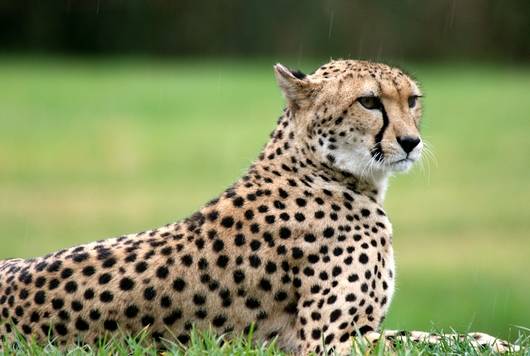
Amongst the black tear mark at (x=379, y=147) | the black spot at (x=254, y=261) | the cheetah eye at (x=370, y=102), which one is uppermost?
the cheetah eye at (x=370, y=102)

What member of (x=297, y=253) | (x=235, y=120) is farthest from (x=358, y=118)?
(x=235, y=120)

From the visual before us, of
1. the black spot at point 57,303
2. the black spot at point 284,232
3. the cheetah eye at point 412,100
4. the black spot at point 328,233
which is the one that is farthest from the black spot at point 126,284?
the cheetah eye at point 412,100

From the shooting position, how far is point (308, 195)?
176 inches

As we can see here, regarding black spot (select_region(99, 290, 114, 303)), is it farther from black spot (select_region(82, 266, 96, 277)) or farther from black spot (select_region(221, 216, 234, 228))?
black spot (select_region(221, 216, 234, 228))

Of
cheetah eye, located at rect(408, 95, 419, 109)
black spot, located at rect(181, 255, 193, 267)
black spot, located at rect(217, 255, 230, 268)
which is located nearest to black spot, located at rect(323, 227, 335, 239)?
black spot, located at rect(217, 255, 230, 268)

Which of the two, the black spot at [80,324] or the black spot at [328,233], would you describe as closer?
the black spot at [80,324]

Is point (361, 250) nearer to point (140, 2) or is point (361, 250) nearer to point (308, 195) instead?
point (308, 195)

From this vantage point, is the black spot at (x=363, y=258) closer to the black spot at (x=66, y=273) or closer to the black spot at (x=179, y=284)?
the black spot at (x=179, y=284)

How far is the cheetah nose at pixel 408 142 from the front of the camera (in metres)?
4.42

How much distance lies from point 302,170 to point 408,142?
1.40ft

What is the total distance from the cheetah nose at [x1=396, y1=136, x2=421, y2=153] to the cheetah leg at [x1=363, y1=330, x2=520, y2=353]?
2.31 feet

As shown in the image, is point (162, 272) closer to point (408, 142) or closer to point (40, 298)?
point (40, 298)

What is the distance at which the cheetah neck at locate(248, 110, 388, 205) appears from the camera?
4.52 m

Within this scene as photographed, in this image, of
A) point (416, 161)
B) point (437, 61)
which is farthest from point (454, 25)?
point (416, 161)
